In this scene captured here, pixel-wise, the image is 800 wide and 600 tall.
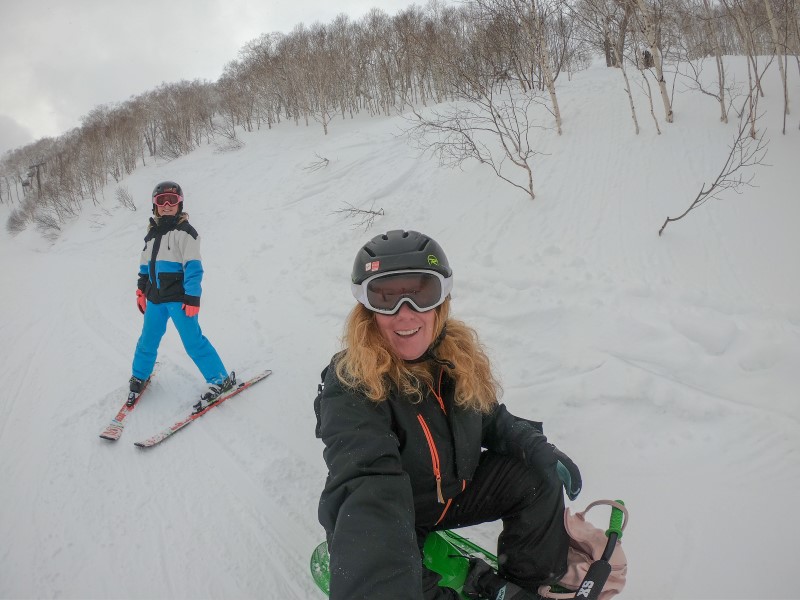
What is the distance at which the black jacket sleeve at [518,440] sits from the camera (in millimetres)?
1792

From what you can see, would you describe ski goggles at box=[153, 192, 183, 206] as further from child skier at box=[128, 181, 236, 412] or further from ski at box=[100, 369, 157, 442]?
ski at box=[100, 369, 157, 442]

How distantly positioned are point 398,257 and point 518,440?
41.0 inches

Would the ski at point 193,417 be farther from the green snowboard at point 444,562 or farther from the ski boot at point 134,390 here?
the green snowboard at point 444,562

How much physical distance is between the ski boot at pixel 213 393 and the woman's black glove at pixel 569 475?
3.19 meters

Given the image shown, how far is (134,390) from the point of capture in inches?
156

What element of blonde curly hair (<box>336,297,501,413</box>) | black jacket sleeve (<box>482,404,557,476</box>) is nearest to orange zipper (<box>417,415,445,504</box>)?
blonde curly hair (<box>336,297,501,413</box>)

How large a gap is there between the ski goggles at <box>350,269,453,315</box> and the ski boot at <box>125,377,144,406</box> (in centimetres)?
335

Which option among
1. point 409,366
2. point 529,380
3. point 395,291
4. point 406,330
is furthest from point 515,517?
point 529,380

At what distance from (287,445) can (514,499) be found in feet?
6.76

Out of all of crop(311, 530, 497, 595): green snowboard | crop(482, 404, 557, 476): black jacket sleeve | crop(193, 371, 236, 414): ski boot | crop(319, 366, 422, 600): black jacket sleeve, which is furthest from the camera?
crop(193, 371, 236, 414): ski boot

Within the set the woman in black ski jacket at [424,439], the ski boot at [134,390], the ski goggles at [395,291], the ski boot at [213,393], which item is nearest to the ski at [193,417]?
the ski boot at [213,393]

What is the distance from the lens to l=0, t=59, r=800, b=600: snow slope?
233 cm

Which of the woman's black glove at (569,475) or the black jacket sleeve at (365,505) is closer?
the black jacket sleeve at (365,505)

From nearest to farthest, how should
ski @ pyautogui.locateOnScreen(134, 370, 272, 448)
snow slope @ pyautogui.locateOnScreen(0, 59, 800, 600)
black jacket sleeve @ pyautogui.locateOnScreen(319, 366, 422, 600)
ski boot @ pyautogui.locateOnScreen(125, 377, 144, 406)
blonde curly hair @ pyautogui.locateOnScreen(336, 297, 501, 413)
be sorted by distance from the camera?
black jacket sleeve @ pyautogui.locateOnScreen(319, 366, 422, 600) → blonde curly hair @ pyautogui.locateOnScreen(336, 297, 501, 413) → snow slope @ pyautogui.locateOnScreen(0, 59, 800, 600) → ski @ pyautogui.locateOnScreen(134, 370, 272, 448) → ski boot @ pyautogui.locateOnScreen(125, 377, 144, 406)
